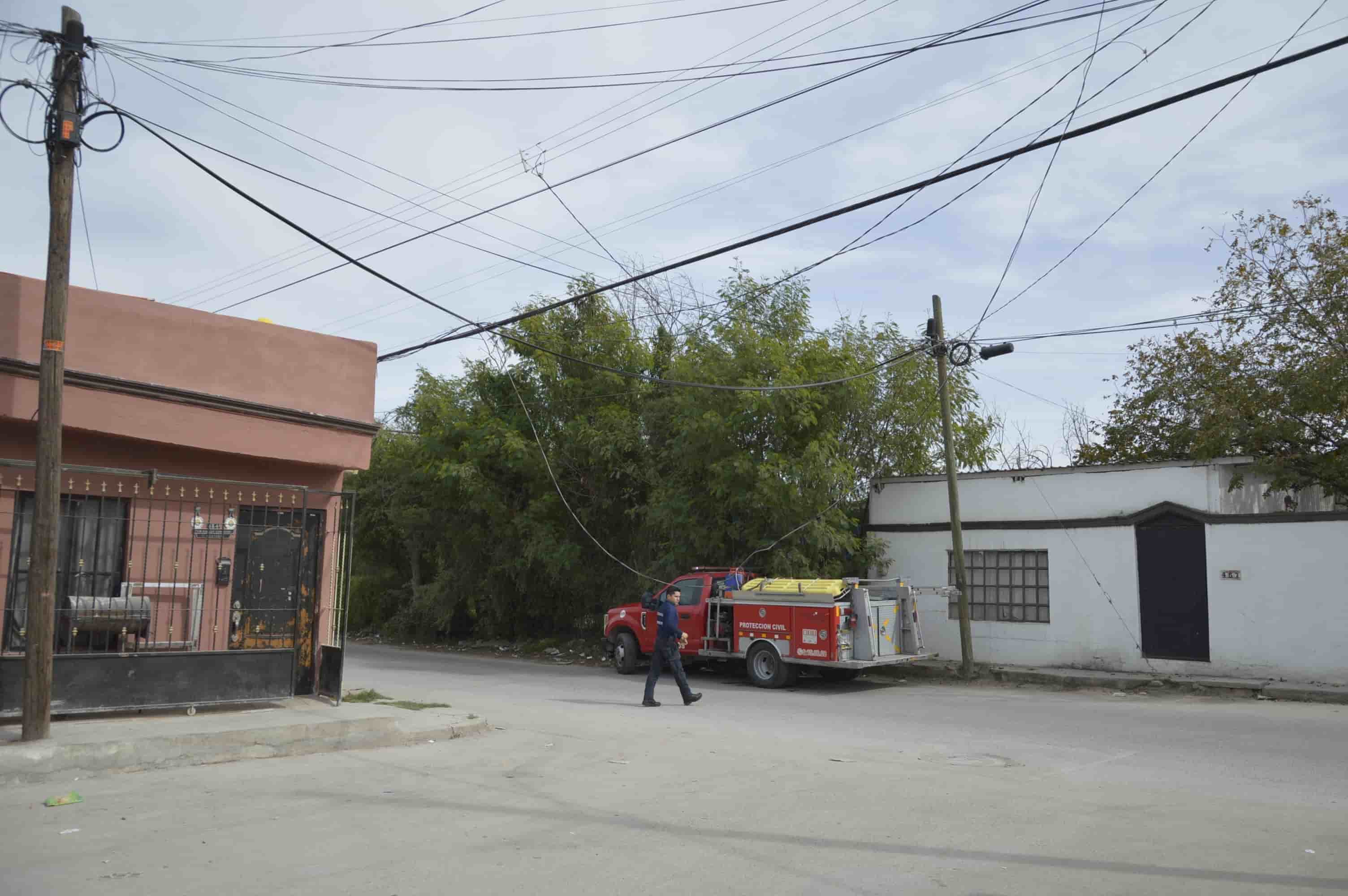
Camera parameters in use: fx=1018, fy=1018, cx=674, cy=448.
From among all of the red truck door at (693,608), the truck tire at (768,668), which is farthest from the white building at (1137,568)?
the red truck door at (693,608)

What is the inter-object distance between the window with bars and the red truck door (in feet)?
17.4

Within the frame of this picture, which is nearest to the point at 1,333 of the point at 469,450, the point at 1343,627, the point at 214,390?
the point at 214,390

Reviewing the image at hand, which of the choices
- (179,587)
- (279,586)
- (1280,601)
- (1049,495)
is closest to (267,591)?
(279,586)

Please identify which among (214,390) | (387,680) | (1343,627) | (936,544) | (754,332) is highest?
(754,332)

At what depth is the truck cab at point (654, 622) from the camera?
19.7 meters

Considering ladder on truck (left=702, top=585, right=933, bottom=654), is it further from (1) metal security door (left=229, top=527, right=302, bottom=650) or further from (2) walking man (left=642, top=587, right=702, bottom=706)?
(1) metal security door (left=229, top=527, right=302, bottom=650)

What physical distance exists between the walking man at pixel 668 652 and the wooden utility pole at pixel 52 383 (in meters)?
8.00

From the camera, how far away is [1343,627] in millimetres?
17219

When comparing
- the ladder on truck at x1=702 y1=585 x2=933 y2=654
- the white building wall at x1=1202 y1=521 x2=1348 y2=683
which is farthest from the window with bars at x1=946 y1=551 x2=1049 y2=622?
the white building wall at x1=1202 y1=521 x2=1348 y2=683

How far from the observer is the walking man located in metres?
15.2

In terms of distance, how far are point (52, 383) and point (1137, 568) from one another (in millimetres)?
18059

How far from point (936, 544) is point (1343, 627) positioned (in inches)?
300

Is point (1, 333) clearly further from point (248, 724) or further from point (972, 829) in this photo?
point (972, 829)

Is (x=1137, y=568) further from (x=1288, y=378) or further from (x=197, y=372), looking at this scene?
(x=197, y=372)
